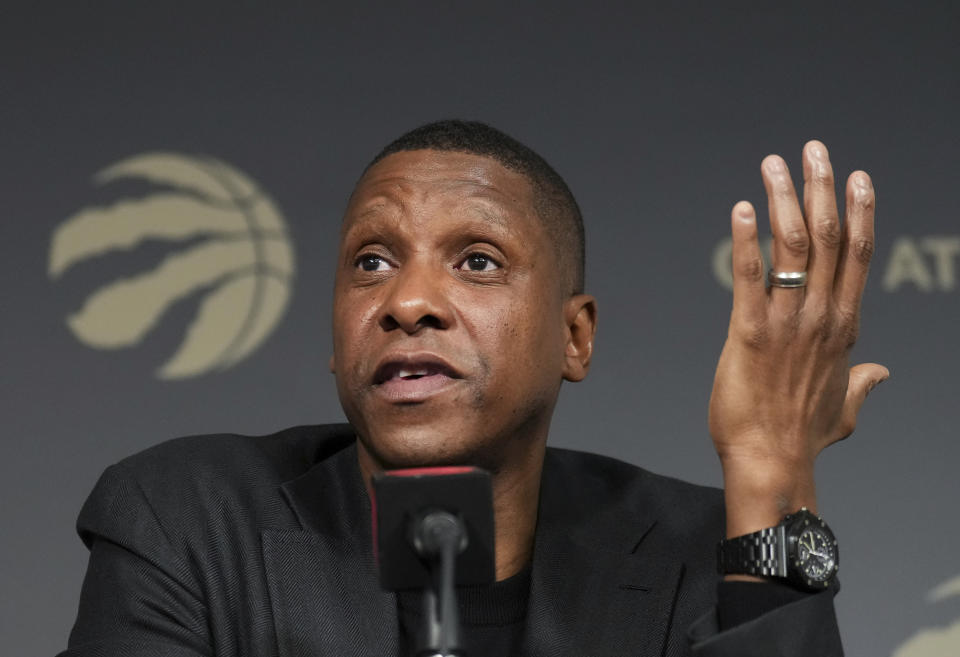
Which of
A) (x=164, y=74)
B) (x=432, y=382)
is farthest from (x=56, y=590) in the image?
(x=432, y=382)

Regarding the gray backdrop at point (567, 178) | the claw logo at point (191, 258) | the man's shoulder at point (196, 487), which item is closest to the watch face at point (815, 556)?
the man's shoulder at point (196, 487)

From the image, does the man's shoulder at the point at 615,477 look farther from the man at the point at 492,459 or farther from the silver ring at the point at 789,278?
the silver ring at the point at 789,278

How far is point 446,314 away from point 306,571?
436mm

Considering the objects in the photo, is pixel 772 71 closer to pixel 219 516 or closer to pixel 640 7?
pixel 640 7

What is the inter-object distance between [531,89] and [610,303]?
558mm

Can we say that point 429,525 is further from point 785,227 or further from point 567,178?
point 567,178

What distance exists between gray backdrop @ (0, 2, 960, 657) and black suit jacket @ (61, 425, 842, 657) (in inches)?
32.0

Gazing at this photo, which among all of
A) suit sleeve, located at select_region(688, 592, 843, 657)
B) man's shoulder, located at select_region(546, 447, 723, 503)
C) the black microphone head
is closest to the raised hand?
suit sleeve, located at select_region(688, 592, 843, 657)

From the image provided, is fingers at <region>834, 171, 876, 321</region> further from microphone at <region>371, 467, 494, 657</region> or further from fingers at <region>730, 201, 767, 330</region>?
microphone at <region>371, 467, 494, 657</region>

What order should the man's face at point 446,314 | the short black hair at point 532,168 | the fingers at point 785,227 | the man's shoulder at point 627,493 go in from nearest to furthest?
the fingers at point 785,227 < the man's face at point 446,314 < the short black hair at point 532,168 < the man's shoulder at point 627,493

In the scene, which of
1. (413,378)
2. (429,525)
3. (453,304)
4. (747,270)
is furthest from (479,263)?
(429,525)

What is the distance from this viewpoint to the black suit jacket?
6.01ft

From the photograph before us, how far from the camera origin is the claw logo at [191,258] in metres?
2.91

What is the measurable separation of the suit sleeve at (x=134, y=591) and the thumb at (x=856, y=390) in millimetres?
986
